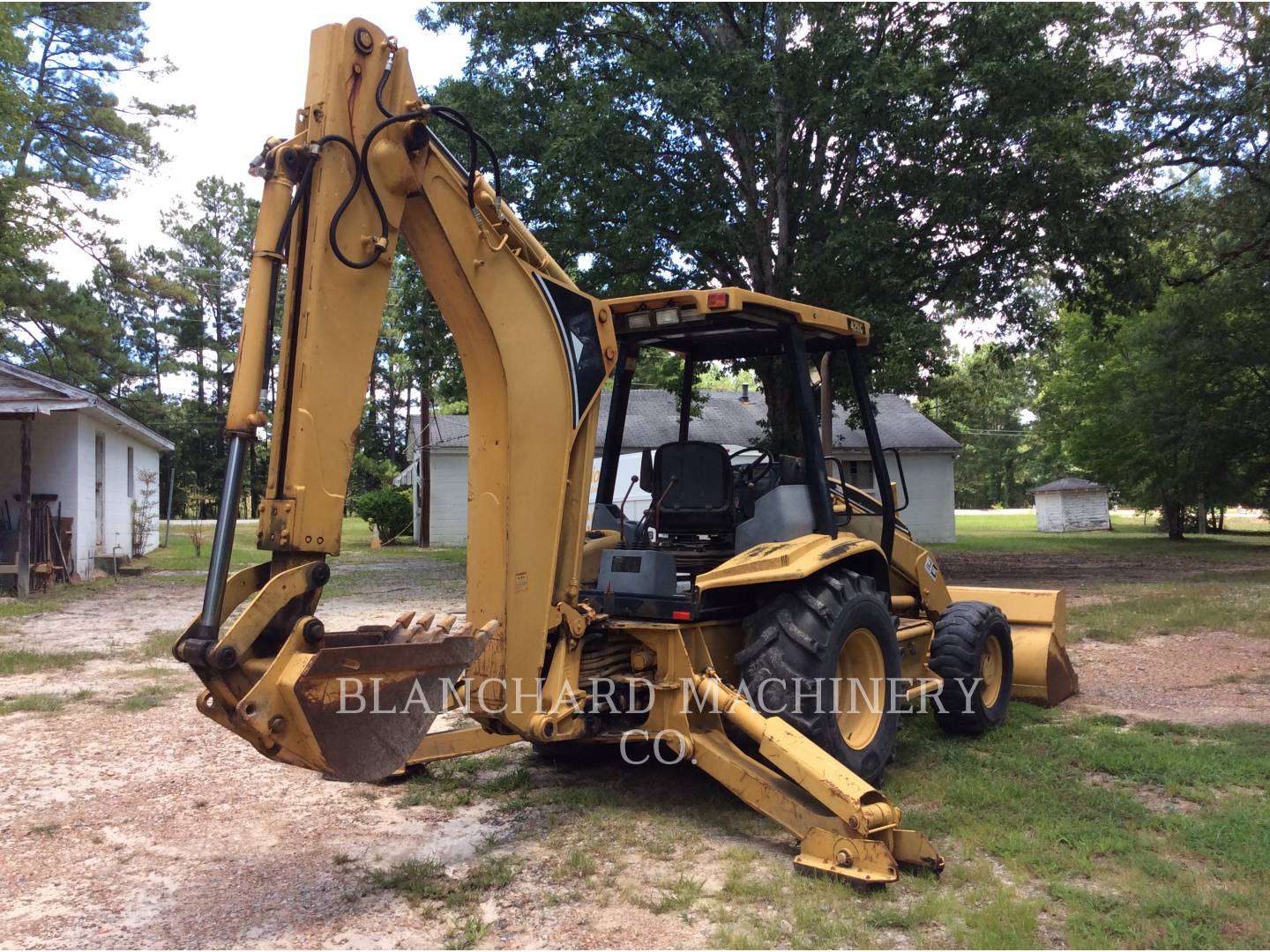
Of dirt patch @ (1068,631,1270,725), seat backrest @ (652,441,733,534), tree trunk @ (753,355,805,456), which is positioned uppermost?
tree trunk @ (753,355,805,456)

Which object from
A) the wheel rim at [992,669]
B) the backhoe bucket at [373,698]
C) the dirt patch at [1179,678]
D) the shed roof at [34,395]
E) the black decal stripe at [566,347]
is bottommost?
the dirt patch at [1179,678]

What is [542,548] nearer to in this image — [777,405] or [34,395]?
[777,405]

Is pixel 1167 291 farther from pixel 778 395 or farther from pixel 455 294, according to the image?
pixel 455 294

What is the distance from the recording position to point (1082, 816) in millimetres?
4906

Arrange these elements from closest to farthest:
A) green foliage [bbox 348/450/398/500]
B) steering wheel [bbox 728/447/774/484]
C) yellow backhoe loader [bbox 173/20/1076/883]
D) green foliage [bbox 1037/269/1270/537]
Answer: yellow backhoe loader [bbox 173/20/1076/883] → steering wheel [bbox 728/447/774/484] → green foliage [bbox 1037/269/1270/537] → green foliage [bbox 348/450/398/500]

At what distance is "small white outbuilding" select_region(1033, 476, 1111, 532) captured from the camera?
1615 inches

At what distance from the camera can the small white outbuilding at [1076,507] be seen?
4103 cm

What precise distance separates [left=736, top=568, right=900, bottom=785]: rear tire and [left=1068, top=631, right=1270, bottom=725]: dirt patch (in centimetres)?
284

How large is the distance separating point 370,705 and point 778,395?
11.5 metres

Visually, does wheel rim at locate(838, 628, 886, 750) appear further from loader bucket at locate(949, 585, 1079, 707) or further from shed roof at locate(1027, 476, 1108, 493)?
shed roof at locate(1027, 476, 1108, 493)

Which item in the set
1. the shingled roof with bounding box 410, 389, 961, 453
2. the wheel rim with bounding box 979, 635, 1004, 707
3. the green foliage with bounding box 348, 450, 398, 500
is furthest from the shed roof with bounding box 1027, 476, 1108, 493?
the wheel rim with bounding box 979, 635, 1004, 707

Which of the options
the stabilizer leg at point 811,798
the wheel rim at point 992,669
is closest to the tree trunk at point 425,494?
the wheel rim at point 992,669

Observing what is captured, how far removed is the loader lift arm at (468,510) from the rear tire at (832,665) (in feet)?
0.79

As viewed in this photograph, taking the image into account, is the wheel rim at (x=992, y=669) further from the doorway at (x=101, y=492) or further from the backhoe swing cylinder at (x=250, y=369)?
the doorway at (x=101, y=492)
